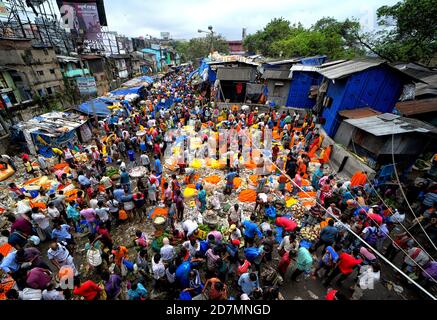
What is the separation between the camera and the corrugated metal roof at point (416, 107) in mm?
10969

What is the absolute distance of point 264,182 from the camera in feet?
30.3

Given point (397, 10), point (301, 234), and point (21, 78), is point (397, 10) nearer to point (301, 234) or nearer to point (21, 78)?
point (301, 234)

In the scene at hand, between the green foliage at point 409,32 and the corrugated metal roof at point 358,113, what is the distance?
10308 millimetres

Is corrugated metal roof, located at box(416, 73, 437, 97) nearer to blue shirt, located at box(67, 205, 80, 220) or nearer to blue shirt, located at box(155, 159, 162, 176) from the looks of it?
blue shirt, located at box(155, 159, 162, 176)

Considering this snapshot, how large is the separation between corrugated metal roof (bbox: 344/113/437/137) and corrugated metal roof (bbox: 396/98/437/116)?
5.88 feet

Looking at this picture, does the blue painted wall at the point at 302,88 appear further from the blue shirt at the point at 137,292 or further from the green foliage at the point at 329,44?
the blue shirt at the point at 137,292

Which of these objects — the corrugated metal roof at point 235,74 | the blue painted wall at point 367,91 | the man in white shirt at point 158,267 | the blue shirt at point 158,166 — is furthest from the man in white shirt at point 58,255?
the corrugated metal roof at point 235,74

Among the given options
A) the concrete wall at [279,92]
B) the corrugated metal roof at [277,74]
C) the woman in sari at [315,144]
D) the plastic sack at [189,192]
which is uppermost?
the corrugated metal roof at [277,74]

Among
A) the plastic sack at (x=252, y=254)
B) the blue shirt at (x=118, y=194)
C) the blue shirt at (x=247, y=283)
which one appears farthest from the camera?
the blue shirt at (x=118, y=194)

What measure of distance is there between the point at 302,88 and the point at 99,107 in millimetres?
19393

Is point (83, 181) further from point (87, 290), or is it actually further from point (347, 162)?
point (347, 162)
